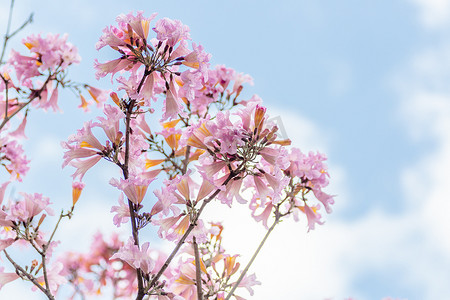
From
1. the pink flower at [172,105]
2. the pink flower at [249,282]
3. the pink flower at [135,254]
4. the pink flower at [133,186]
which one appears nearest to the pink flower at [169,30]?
the pink flower at [172,105]

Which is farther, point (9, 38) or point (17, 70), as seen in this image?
point (17, 70)

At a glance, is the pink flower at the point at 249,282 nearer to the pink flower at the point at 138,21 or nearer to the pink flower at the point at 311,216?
the pink flower at the point at 311,216

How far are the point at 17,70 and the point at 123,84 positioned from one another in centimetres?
229

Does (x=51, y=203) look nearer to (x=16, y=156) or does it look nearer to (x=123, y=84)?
(x=123, y=84)

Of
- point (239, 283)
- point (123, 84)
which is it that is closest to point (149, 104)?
point (123, 84)

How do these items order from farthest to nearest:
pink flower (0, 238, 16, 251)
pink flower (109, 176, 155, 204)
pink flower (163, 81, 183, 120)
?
pink flower (0, 238, 16, 251), pink flower (163, 81, 183, 120), pink flower (109, 176, 155, 204)

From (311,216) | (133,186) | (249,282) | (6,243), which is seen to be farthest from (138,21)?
(311,216)

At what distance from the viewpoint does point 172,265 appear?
9.79 feet

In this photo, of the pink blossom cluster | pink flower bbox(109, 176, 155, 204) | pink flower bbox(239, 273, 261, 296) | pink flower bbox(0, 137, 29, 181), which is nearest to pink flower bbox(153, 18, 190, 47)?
the pink blossom cluster

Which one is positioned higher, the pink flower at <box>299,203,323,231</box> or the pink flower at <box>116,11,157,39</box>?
the pink flower at <box>299,203,323,231</box>

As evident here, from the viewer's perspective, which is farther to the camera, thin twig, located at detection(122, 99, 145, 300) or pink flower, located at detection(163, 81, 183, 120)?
pink flower, located at detection(163, 81, 183, 120)

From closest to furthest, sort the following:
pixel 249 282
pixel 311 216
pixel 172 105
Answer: pixel 172 105 < pixel 249 282 < pixel 311 216

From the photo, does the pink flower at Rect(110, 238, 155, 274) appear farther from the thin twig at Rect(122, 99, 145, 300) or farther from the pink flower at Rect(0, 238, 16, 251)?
the pink flower at Rect(0, 238, 16, 251)

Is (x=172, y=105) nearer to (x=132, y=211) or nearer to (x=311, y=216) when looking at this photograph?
(x=132, y=211)
